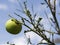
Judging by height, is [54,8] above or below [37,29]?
above

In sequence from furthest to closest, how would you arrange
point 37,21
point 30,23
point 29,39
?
point 29,39 < point 37,21 < point 30,23

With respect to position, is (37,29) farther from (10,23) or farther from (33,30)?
(10,23)

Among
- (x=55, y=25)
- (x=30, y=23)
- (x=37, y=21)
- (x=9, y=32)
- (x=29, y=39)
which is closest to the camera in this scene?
(x=55, y=25)

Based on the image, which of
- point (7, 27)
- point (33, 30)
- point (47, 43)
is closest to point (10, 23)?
point (7, 27)

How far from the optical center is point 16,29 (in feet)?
7.34

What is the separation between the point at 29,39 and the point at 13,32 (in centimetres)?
26

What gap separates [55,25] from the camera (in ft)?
5.11

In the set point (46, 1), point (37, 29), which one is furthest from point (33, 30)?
point (46, 1)

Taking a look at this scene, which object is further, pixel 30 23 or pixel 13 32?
pixel 13 32

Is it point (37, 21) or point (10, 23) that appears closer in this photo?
point (37, 21)

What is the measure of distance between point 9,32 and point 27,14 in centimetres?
49

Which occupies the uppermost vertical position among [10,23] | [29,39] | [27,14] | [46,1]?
[46,1]

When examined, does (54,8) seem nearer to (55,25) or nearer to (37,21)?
(55,25)

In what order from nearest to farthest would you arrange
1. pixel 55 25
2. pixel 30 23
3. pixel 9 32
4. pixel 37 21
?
pixel 55 25 → pixel 30 23 → pixel 37 21 → pixel 9 32
